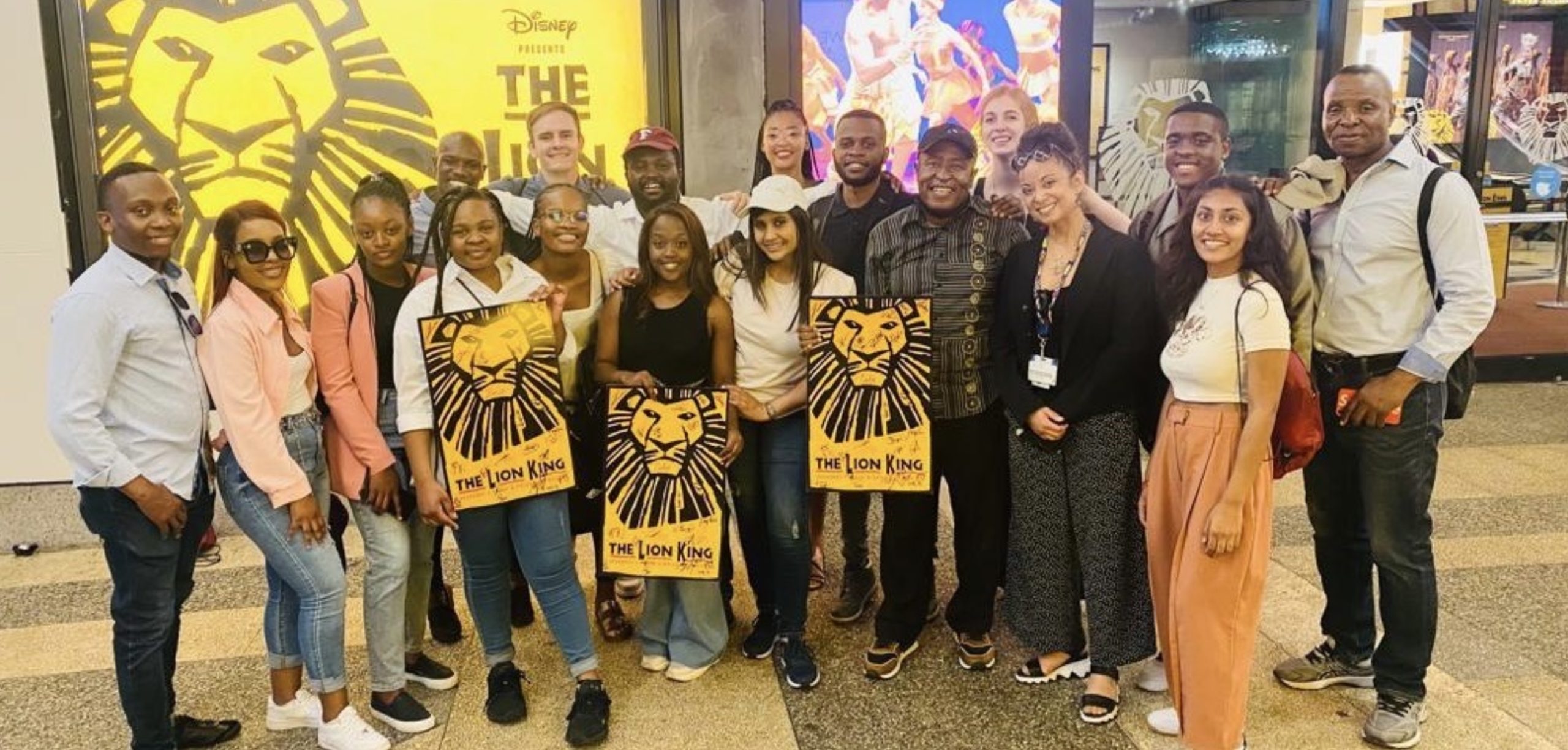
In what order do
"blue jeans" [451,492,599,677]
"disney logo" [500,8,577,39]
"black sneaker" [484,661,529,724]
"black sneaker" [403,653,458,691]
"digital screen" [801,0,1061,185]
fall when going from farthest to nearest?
"digital screen" [801,0,1061,185]
"disney logo" [500,8,577,39]
"black sneaker" [403,653,458,691]
"black sneaker" [484,661,529,724]
"blue jeans" [451,492,599,677]

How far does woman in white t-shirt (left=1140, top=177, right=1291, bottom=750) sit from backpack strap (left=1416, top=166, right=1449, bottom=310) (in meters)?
0.46

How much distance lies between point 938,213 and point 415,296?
168cm

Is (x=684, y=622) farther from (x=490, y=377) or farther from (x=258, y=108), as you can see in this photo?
(x=258, y=108)

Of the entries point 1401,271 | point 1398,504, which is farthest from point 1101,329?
point 1398,504

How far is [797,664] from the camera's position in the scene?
12.4ft

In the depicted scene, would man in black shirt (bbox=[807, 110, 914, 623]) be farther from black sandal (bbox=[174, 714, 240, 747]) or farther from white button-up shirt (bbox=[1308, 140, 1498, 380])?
black sandal (bbox=[174, 714, 240, 747])

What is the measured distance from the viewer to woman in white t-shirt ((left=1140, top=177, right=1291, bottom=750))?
301cm

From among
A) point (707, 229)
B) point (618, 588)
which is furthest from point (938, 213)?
point (618, 588)

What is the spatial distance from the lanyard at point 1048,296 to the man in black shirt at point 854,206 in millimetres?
649

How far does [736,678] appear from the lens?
151 inches

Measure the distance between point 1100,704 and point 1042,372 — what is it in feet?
3.54

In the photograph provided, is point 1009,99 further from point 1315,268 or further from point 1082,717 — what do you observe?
point 1082,717

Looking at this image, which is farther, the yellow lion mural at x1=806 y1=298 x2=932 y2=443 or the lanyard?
the yellow lion mural at x1=806 y1=298 x2=932 y2=443

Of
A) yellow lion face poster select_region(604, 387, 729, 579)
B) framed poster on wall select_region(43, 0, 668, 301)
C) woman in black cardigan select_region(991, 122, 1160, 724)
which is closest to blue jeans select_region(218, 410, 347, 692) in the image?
yellow lion face poster select_region(604, 387, 729, 579)
